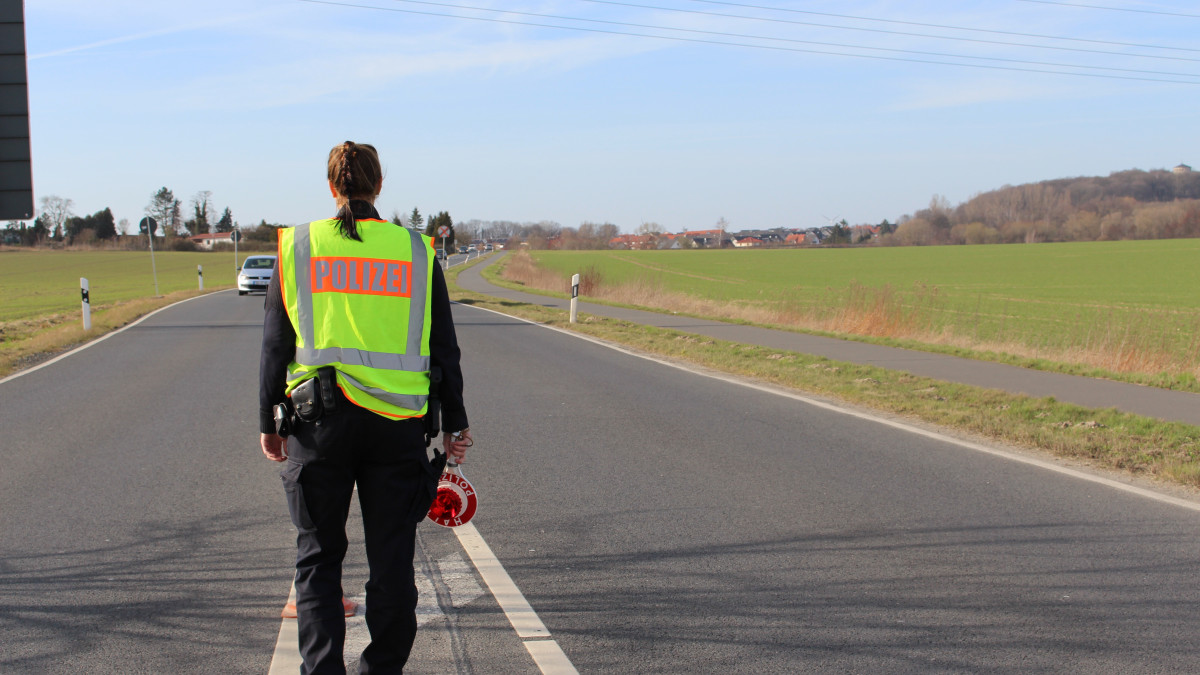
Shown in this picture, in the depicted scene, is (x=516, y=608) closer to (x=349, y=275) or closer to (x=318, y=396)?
(x=318, y=396)

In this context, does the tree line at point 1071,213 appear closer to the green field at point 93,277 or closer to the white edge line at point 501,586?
the green field at point 93,277

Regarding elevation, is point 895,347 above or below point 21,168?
below

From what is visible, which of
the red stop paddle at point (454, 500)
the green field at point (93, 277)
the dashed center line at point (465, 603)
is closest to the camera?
the red stop paddle at point (454, 500)

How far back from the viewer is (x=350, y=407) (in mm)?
2760

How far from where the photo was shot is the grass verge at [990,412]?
690 cm

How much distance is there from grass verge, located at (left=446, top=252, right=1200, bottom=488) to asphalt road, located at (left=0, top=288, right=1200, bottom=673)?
783 millimetres

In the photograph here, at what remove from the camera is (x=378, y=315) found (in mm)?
2816

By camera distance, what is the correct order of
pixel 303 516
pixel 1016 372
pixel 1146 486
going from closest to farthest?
pixel 303 516, pixel 1146 486, pixel 1016 372

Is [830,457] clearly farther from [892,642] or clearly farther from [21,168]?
[21,168]

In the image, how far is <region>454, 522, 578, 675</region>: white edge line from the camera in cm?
332

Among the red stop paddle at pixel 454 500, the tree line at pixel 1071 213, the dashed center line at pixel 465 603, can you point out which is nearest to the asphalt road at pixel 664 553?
the dashed center line at pixel 465 603

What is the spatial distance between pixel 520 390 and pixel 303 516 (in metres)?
7.63

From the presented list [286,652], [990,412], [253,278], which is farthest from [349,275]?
[253,278]

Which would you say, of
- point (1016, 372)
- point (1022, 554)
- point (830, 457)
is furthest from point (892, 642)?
point (1016, 372)
